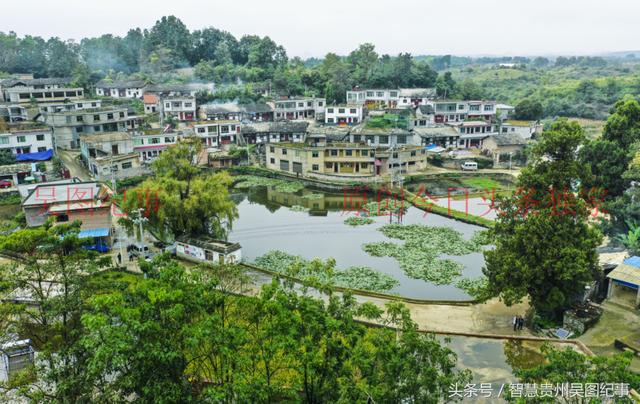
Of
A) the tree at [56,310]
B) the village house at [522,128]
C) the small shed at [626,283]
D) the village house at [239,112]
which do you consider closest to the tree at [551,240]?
the small shed at [626,283]

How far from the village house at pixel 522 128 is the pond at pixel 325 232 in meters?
27.3

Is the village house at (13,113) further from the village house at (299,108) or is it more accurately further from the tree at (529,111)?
the tree at (529,111)

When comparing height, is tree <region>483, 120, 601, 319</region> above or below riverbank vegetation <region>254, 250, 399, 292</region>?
above

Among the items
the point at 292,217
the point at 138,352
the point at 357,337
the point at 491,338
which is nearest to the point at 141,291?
the point at 138,352

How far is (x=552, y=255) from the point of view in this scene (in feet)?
60.8

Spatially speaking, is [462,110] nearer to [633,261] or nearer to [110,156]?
[110,156]

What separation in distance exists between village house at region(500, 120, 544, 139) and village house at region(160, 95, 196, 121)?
38.0 metres

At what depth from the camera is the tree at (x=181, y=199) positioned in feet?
85.7

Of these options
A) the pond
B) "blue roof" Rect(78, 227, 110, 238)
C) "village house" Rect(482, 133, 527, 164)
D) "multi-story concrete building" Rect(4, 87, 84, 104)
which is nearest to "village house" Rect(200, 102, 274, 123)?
"multi-story concrete building" Rect(4, 87, 84, 104)

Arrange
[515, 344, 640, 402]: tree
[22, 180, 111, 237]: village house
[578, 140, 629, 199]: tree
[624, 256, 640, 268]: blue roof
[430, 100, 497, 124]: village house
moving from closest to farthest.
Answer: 1. [515, 344, 640, 402]: tree
2. [624, 256, 640, 268]: blue roof
3. [22, 180, 111, 237]: village house
4. [578, 140, 629, 199]: tree
5. [430, 100, 497, 124]: village house

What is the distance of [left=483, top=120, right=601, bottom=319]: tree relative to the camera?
1847 cm

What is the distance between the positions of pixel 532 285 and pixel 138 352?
593 inches

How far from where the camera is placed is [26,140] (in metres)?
43.2

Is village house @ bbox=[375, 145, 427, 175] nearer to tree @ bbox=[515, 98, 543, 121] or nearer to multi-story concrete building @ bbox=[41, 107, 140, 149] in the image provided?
tree @ bbox=[515, 98, 543, 121]
